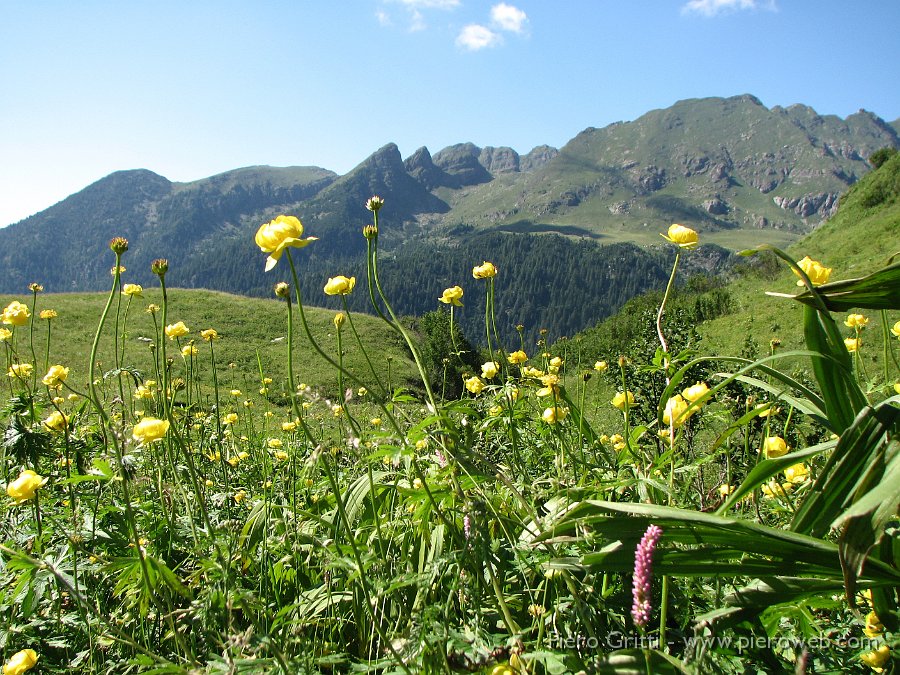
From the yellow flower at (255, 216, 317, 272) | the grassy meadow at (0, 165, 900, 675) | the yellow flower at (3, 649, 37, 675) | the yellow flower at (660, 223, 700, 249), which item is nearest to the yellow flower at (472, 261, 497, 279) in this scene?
the grassy meadow at (0, 165, 900, 675)

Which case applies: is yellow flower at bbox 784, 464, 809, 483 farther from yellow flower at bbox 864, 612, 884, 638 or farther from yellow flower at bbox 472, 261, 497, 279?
yellow flower at bbox 472, 261, 497, 279

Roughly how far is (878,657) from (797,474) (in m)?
0.80

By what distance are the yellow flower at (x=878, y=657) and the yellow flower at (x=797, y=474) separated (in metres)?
0.75

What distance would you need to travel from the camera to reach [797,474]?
173 cm

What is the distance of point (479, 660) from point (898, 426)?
0.94 metres

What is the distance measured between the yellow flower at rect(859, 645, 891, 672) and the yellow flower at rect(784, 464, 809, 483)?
0.75 m

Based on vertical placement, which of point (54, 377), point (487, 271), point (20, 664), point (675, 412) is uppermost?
point (487, 271)

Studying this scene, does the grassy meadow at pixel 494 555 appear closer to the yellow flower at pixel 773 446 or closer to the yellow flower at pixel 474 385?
the yellow flower at pixel 773 446

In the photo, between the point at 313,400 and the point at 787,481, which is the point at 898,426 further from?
the point at 313,400

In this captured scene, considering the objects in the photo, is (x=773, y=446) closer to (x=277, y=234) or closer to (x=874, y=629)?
(x=874, y=629)

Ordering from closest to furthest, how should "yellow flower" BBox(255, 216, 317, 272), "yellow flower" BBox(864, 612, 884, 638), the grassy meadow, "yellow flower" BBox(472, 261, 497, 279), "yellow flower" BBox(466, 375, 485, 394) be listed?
1. the grassy meadow
2. "yellow flower" BBox(864, 612, 884, 638)
3. "yellow flower" BBox(255, 216, 317, 272)
4. "yellow flower" BBox(472, 261, 497, 279)
5. "yellow flower" BBox(466, 375, 485, 394)

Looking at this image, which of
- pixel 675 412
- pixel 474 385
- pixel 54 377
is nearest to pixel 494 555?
pixel 675 412

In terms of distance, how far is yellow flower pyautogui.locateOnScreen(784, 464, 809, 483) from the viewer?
1.71 metres

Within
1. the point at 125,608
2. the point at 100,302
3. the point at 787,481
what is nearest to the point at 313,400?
the point at 125,608
